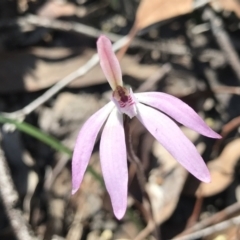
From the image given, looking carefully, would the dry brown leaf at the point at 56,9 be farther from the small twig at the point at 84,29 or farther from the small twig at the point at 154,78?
the small twig at the point at 154,78

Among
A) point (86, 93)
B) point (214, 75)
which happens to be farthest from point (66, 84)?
point (214, 75)

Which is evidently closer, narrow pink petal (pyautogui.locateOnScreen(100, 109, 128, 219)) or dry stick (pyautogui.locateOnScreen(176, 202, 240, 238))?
narrow pink petal (pyautogui.locateOnScreen(100, 109, 128, 219))

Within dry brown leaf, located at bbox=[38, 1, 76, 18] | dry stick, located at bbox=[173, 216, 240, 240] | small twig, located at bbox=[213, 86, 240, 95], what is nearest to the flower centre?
dry stick, located at bbox=[173, 216, 240, 240]

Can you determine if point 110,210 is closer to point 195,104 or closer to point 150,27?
point 195,104

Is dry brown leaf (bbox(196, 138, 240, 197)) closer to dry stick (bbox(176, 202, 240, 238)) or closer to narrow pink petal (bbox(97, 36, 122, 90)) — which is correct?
dry stick (bbox(176, 202, 240, 238))

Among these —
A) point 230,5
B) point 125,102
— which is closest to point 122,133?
point 125,102

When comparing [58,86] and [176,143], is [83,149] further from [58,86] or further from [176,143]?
[58,86]

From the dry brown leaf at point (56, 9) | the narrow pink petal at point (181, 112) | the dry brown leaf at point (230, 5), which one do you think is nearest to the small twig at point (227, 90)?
the dry brown leaf at point (230, 5)
